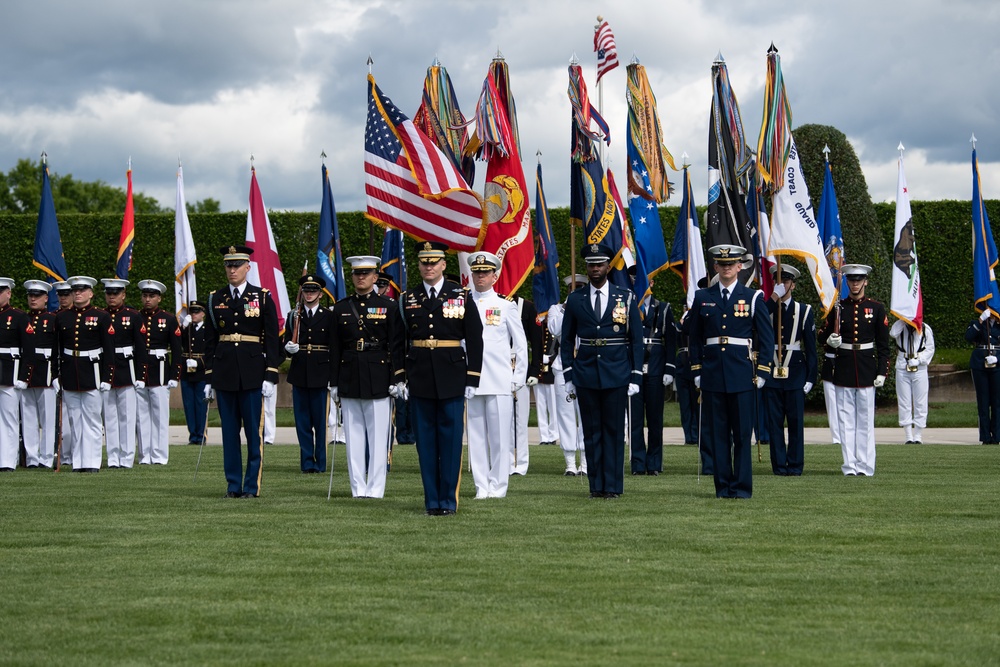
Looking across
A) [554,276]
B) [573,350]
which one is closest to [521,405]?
[554,276]

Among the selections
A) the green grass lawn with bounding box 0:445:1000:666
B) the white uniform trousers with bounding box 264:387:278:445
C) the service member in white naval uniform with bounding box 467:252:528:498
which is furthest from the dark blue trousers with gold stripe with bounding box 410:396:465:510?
the white uniform trousers with bounding box 264:387:278:445

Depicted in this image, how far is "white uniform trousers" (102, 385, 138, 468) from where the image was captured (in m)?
15.9

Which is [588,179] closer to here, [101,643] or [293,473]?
[293,473]

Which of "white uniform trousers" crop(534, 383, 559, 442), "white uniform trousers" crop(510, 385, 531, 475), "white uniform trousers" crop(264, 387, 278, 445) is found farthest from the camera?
"white uniform trousers" crop(534, 383, 559, 442)

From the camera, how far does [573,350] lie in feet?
39.7

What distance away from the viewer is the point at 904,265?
18672mm

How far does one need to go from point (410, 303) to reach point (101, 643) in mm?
5335

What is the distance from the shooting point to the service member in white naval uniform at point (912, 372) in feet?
66.6

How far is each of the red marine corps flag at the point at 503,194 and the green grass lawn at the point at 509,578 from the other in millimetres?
2481

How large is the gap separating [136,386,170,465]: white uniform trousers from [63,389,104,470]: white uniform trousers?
4.07 ft

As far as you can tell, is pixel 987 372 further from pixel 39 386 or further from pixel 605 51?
pixel 39 386

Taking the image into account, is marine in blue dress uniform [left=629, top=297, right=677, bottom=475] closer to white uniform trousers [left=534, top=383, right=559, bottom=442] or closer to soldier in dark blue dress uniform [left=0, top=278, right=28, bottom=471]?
white uniform trousers [left=534, top=383, right=559, bottom=442]

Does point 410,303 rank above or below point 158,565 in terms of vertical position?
above

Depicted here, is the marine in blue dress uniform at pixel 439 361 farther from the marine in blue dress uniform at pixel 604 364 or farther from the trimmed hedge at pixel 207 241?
the trimmed hedge at pixel 207 241
